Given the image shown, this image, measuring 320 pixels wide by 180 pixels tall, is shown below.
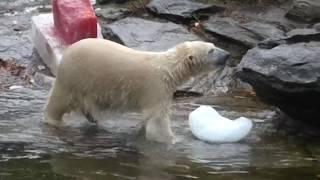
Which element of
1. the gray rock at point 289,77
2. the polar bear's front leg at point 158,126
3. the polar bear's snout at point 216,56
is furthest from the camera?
the polar bear's snout at point 216,56

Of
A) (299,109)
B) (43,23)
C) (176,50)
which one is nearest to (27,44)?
(43,23)

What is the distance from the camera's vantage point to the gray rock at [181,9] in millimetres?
11531

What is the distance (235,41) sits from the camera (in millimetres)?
10391

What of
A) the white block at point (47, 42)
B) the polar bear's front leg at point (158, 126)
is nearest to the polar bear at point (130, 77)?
the polar bear's front leg at point (158, 126)

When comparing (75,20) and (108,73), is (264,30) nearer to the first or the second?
(75,20)

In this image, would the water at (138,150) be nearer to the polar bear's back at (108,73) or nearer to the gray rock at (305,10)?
Result: the polar bear's back at (108,73)

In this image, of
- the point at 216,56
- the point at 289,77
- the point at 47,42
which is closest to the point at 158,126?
the point at 216,56

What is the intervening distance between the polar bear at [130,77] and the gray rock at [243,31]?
294 cm

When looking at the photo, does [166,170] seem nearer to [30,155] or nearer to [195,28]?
[30,155]

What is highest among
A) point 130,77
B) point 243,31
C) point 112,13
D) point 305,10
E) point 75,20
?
point 130,77

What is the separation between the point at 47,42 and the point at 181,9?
8.07 ft

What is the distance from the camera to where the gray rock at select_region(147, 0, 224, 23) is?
11.5 meters

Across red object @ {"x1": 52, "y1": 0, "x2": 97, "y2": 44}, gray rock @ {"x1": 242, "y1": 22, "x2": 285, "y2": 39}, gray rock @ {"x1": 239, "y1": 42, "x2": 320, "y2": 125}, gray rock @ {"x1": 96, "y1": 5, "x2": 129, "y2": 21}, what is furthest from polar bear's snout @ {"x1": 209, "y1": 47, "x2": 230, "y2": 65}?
gray rock @ {"x1": 96, "y1": 5, "x2": 129, "y2": 21}

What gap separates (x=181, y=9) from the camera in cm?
1173
